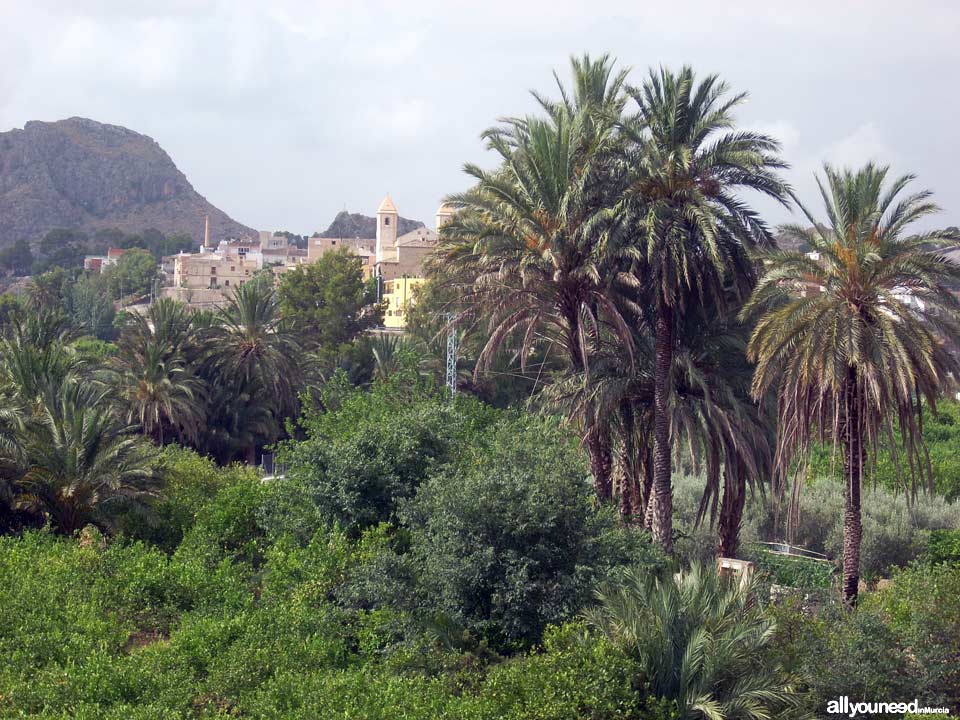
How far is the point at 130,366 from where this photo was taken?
124 ft

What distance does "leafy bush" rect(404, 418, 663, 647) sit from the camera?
13.3 meters

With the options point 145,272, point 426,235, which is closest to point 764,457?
point 426,235

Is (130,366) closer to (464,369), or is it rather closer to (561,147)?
(464,369)

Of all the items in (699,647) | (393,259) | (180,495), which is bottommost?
(180,495)

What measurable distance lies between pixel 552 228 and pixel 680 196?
2.27 metres

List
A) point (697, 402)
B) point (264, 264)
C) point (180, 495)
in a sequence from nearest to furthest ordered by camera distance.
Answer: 1. point (697, 402)
2. point (180, 495)
3. point (264, 264)

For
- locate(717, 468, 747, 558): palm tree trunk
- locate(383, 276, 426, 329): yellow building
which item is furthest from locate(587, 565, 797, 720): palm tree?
locate(383, 276, 426, 329): yellow building

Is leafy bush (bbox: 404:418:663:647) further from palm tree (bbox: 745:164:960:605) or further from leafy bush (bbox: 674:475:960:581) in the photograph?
leafy bush (bbox: 674:475:960:581)

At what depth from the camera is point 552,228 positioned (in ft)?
62.0

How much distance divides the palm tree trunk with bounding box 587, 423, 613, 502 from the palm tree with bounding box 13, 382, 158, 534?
8.48 m

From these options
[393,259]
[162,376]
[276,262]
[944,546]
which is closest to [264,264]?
[276,262]

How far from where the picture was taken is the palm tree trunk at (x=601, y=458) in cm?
1961

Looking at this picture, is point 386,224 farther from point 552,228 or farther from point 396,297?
point 552,228

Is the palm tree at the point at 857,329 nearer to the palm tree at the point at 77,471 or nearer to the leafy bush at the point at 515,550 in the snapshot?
the leafy bush at the point at 515,550
